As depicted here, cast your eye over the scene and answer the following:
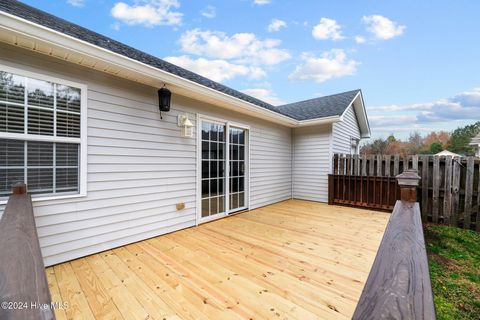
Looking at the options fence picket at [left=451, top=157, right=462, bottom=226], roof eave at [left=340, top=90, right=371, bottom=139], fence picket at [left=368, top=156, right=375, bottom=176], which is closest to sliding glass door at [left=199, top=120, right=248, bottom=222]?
fence picket at [left=368, top=156, right=375, bottom=176]

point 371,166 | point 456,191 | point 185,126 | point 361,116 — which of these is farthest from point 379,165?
point 185,126

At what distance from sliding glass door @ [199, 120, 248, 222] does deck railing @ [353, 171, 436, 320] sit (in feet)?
11.8

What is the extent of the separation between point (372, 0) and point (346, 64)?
19.2ft

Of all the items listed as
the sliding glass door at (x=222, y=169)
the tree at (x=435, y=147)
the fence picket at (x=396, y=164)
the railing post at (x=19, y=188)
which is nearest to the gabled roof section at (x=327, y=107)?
the fence picket at (x=396, y=164)

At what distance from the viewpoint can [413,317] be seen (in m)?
0.53

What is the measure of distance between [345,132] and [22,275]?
26.4 ft

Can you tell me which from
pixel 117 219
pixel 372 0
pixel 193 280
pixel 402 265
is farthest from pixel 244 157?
pixel 372 0

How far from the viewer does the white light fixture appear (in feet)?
12.5

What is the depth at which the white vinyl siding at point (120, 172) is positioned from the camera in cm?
264

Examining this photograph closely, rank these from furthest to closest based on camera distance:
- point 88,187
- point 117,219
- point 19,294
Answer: point 117,219, point 88,187, point 19,294

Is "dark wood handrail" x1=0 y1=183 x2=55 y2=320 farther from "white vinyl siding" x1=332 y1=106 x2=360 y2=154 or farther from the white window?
"white vinyl siding" x1=332 y1=106 x2=360 y2=154

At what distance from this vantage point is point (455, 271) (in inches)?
109

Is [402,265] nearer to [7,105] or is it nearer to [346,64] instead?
[7,105]

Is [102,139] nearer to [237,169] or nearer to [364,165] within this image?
[237,169]
